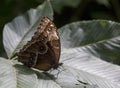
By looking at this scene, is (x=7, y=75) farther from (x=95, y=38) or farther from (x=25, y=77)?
(x=95, y=38)

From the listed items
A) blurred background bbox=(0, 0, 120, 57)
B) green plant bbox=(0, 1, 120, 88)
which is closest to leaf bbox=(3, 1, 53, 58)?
green plant bbox=(0, 1, 120, 88)

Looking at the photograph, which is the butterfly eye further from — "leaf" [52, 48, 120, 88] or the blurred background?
the blurred background

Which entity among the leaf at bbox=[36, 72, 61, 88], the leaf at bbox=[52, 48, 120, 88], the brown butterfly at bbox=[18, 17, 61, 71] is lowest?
the leaf at bbox=[36, 72, 61, 88]

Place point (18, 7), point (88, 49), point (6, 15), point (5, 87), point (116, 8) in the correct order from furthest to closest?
point (116, 8) → point (18, 7) → point (6, 15) → point (88, 49) → point (5, 87)

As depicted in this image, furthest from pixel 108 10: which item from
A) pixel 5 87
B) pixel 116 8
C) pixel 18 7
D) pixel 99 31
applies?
pixel 5 87

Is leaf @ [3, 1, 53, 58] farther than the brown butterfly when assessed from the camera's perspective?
Yes

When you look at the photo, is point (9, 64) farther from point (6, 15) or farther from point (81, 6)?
point (81, 6)

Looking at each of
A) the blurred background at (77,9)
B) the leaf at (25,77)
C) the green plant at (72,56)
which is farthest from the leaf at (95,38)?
the blurred background at (77,9)

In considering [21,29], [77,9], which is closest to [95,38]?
[21,29]
